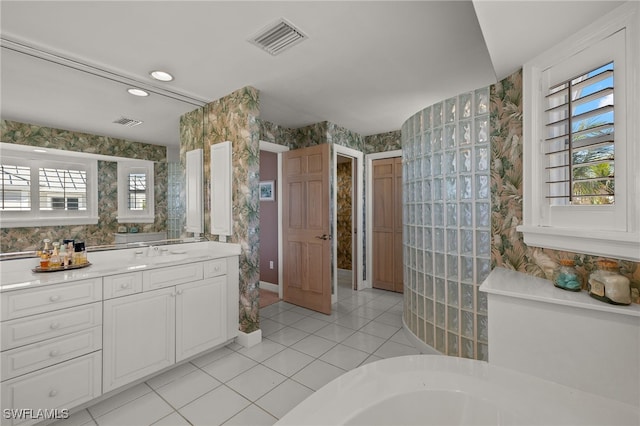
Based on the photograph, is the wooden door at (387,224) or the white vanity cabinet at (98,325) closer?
the white vanity cabinet at (98,325)

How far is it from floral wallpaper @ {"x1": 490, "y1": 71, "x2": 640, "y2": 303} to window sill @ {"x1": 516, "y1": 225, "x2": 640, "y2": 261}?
179 mm

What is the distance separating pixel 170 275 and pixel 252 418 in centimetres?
117

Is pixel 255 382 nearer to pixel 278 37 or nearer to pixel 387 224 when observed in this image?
pixel 278 37

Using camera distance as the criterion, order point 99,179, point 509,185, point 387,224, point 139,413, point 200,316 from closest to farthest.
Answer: point 139,413 → point 509,185 → point 99,179 → point 200,316 → point 387,224

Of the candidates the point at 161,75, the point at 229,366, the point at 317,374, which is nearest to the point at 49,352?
the point at 229,366

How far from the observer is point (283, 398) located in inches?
73.1

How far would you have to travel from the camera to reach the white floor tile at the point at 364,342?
100.0 inches

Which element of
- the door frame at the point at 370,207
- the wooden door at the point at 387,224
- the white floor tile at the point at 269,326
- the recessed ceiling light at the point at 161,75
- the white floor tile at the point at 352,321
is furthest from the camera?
the door frame at the point at 370,207

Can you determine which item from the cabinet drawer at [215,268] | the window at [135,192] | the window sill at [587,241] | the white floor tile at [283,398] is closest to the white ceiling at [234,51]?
the window at [135,192]

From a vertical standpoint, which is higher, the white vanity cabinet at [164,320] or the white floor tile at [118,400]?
the white vanity cabinet at [164,320]

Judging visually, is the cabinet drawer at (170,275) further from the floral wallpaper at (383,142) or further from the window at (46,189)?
the floral wallpaper at (383,142)

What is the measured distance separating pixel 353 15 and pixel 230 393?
2.59 metres

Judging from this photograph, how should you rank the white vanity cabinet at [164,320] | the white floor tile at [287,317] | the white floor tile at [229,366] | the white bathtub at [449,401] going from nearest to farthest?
the white bathtub at [449,401], the white vanity cabinet at [164,320], the white floor tile at [229,366], the white floor tile at [287,317]

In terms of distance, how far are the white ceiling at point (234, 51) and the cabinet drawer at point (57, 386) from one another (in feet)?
5.30
